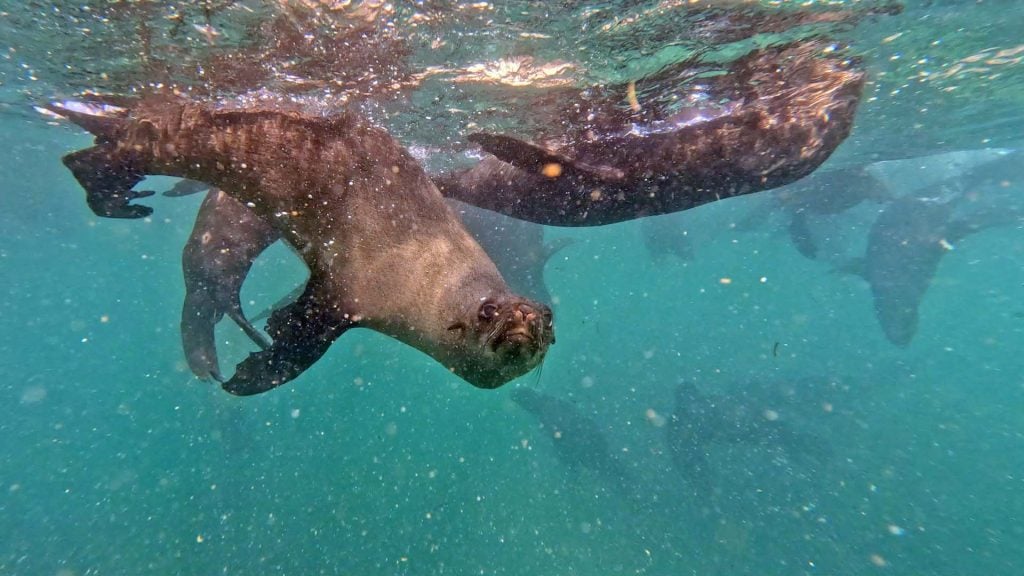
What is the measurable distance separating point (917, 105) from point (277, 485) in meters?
22.1

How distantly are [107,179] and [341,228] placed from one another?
295cm

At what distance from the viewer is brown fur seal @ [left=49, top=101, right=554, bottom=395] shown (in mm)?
3375

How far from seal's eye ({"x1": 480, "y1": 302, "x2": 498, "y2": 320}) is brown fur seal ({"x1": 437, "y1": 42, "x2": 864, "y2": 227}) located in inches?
106

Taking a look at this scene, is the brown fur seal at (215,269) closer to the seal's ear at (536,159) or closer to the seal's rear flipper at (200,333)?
the seal's rear flipper at (200,333)

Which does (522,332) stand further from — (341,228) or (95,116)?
(95,116)

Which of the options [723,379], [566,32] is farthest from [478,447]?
[566,32]

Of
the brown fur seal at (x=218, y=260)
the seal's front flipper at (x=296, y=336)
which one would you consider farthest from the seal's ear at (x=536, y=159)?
the brown fur seal at (x=218, y=260)

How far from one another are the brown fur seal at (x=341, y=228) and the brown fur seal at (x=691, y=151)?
1397mm

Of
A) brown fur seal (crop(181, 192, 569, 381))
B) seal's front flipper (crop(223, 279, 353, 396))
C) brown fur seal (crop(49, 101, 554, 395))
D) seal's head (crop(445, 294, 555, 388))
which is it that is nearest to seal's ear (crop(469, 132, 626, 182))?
brown fur seal (crop(49, 101, 554, 395))

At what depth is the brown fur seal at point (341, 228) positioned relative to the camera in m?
3.38

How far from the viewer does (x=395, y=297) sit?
3566 mm

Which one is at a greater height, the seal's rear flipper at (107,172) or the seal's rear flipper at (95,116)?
the seal's rear flipper at (95,116)

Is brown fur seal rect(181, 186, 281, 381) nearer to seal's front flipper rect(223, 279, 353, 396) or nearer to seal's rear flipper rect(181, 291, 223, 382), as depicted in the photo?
seal's rear flipper rect(181, 291, 223, 382)

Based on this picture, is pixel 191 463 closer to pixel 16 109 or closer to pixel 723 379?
pixel 16 109
